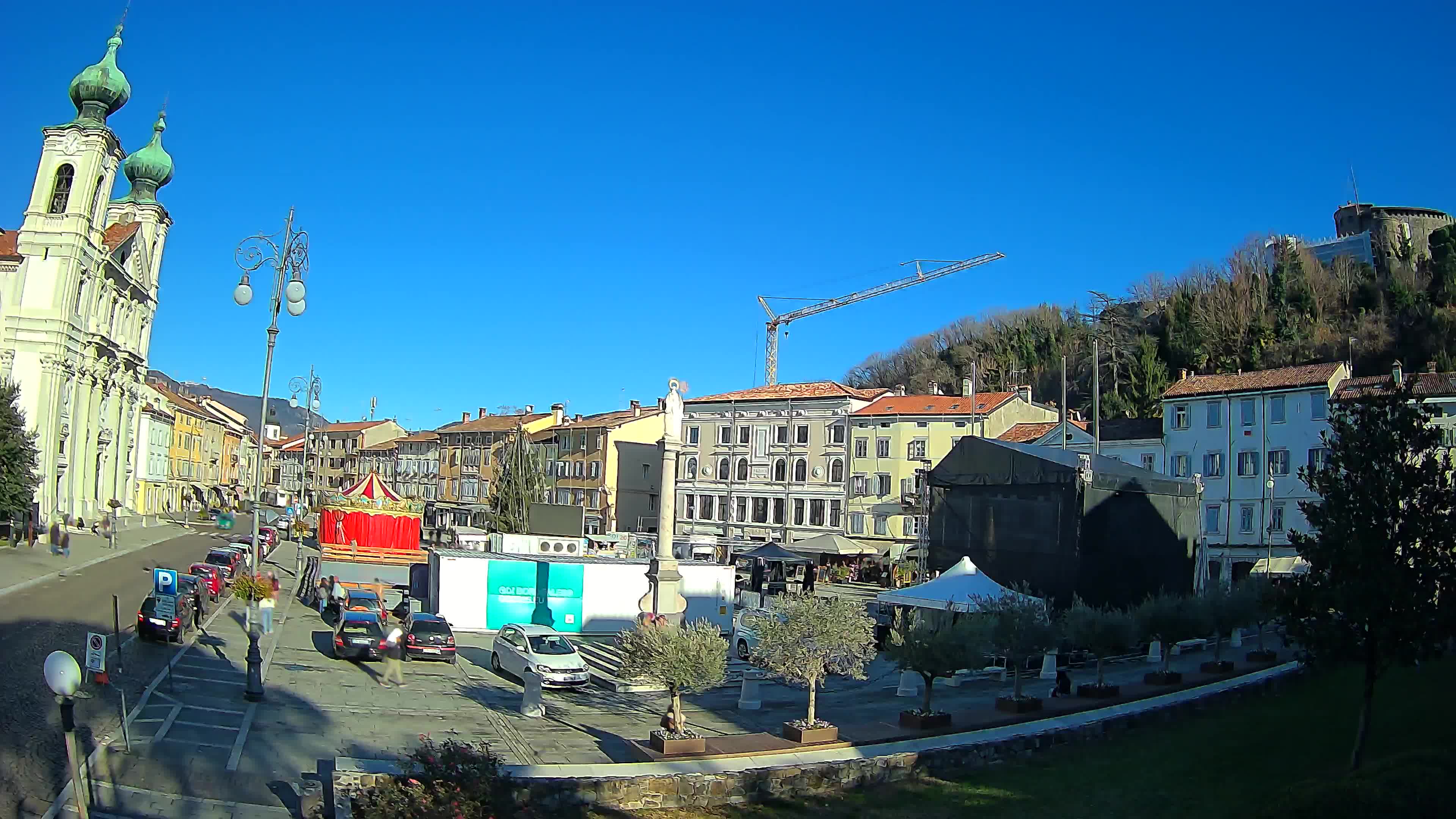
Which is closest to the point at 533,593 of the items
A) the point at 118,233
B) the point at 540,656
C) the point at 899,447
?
the point at 540,656

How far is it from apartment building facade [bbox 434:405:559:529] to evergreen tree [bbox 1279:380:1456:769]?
238ft

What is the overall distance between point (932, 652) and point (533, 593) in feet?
60.2

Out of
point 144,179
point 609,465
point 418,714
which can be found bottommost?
point 418,714

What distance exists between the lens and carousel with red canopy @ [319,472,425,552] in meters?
43.9

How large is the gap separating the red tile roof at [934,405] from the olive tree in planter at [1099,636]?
134 ft

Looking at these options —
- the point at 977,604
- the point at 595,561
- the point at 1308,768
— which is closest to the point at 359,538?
the point at 595,561

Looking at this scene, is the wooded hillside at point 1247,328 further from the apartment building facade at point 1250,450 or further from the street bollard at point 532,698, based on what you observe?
the street bollard at point 532,698

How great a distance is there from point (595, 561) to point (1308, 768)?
23.4 meters

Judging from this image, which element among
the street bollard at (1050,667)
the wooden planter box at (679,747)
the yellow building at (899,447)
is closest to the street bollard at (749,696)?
the wooden planter box at (679,747)

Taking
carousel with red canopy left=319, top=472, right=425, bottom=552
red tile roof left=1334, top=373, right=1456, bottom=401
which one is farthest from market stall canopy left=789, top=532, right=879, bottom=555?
red tile roof left=1334, top=373, right=1456, bottom=401

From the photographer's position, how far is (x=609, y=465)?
250 ft

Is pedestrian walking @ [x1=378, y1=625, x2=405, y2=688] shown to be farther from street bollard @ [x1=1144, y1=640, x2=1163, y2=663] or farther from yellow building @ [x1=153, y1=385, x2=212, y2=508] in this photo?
yellow building @ [x1=153, y1=385, x2=212, y2=508]

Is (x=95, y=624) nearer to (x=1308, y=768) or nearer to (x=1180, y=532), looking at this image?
(x=1308, y=768)

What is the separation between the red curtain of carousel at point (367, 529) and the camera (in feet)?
144
